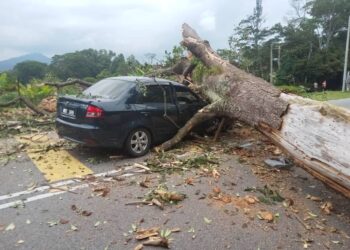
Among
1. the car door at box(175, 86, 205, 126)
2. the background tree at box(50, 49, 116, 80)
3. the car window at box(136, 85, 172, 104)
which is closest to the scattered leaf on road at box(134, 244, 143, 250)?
the car window at box(136, 85, 172, 104)

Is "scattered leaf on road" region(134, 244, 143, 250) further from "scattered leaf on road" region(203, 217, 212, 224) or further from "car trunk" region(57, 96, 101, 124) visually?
"car trunk" region(57, 96, 101, 124)

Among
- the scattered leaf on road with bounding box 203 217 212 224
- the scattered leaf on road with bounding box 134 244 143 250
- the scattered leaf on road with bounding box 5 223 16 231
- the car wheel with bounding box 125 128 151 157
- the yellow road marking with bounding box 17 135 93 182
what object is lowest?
the scattered leaf on road with bounding box 203 217 212 224

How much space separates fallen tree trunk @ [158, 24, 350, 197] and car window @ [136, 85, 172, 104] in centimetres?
76

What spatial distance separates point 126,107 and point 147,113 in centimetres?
50

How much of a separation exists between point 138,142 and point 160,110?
83 centimetres

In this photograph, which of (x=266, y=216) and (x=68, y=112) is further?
(x=68, y=112)

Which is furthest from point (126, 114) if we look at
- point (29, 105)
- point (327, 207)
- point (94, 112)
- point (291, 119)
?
point (29, 105)

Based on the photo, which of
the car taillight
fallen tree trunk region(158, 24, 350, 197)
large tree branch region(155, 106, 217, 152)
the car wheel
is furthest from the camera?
large tree branch region(155, 106, 217, 152)

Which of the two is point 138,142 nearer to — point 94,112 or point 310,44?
point 94,112

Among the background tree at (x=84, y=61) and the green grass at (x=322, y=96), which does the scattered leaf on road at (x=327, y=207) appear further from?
the background tree at (x=84, y=61)

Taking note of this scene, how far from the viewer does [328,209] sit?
5219 millimetres

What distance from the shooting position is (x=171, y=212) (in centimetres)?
486

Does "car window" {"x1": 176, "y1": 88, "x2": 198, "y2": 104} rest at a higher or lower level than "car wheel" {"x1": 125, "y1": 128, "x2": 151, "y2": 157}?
higher

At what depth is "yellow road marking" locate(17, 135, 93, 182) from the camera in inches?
250
